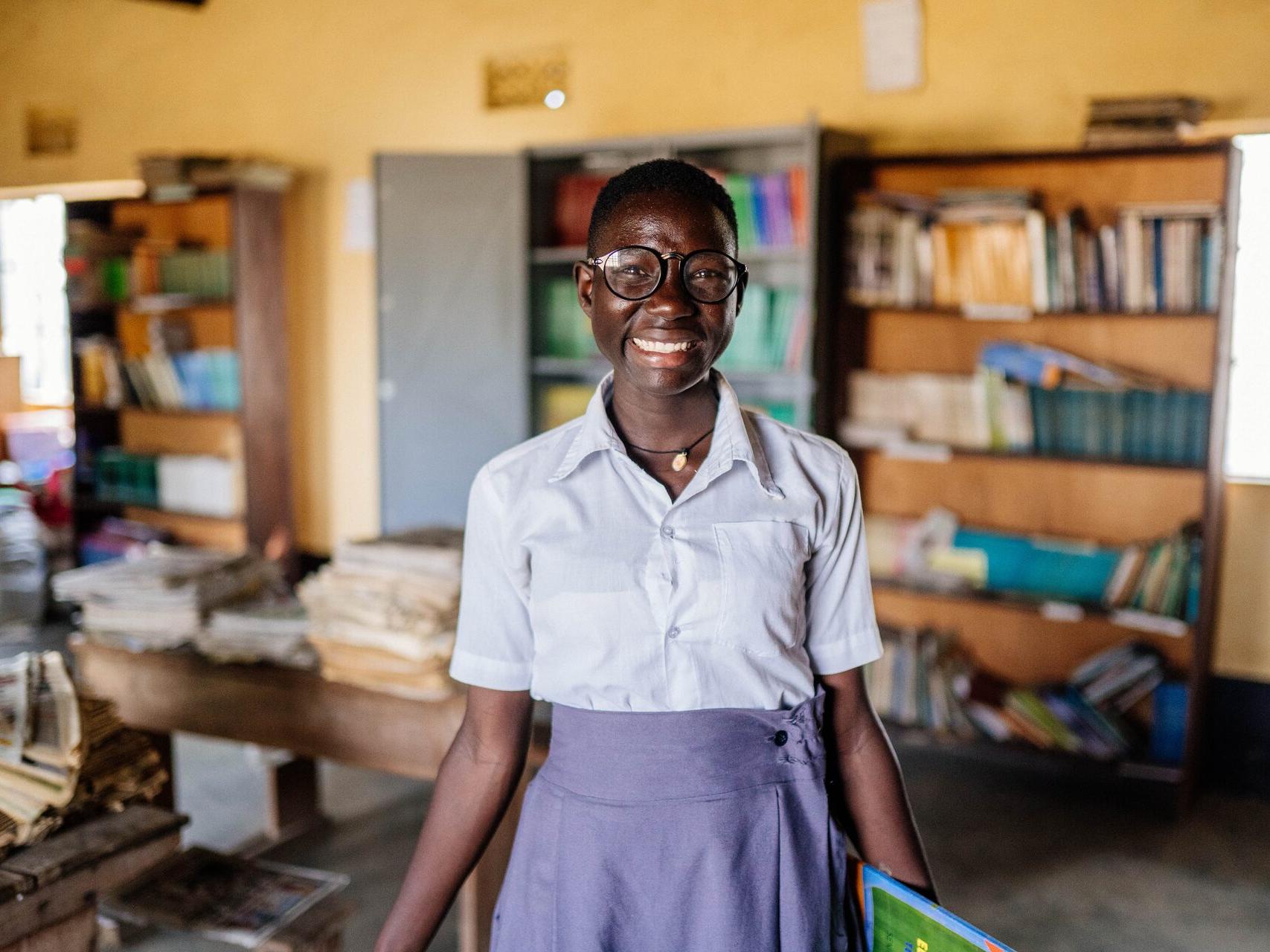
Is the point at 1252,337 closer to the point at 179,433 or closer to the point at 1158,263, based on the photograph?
the point at 1158,263

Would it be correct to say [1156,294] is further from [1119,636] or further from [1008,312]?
[1119,636]

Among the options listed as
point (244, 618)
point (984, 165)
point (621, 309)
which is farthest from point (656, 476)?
point (984, 165)

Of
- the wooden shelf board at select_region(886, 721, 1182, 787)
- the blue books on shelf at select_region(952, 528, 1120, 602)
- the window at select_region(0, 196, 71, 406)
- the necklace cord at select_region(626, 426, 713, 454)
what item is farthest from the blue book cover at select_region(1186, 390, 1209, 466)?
the window at select_region(0, 196, 71, 406)

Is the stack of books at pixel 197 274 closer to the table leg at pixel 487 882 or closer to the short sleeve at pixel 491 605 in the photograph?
the table leg at pixel 487 882

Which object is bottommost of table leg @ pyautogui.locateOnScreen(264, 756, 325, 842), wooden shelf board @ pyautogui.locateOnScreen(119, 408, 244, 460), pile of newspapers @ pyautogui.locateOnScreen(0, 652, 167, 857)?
table leg @ pyautogui.locateOnScreen(264, 756, 325, 842)

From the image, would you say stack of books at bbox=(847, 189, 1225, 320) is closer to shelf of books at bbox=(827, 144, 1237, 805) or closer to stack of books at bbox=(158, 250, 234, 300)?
shelf of books at bbox=(827, 144, 1237, 805)

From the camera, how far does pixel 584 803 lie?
1219 mm

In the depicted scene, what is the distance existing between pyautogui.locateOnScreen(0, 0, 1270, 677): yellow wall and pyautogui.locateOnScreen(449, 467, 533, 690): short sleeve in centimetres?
320

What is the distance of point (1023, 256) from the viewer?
362 centimetres

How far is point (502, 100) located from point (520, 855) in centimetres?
414

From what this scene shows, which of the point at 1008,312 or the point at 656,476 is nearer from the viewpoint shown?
the point at 656,476

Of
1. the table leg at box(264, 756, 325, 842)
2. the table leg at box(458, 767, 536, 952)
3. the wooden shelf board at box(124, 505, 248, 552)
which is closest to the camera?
the table leg at box(458, 767, 536, 952)

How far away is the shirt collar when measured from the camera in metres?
1.23

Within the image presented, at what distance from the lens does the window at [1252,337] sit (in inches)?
144
